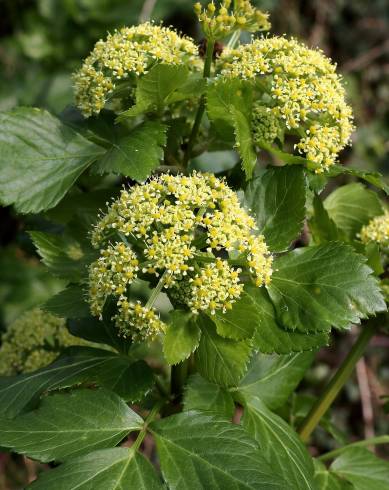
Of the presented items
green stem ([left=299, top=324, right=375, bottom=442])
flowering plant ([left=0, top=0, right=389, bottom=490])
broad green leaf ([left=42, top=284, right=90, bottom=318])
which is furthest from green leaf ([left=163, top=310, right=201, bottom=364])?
green stem ([left=299, top=324, right=375, bottom=442])

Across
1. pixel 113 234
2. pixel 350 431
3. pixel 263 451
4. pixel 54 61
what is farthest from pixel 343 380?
pixel 54 61

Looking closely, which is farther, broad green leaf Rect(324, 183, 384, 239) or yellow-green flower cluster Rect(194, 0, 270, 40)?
broad green leaf Rect(324, 183, 384, 239)

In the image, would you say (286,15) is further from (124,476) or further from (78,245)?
(124,476)

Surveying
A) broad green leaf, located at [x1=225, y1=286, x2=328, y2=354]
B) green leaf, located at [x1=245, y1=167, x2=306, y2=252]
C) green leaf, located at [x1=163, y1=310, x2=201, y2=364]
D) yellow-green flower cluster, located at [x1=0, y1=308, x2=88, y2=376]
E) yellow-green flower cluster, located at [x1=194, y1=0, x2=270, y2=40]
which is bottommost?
yellow-green flower cluster, located at [x1=0, y1=308, x2=88, y2=376]

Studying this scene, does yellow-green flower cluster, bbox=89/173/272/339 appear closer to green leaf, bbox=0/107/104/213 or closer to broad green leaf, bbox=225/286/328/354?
broad green leaf, bbox=225/286/328/354

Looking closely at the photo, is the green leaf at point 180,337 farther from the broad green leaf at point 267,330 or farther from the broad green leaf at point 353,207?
the broad green leaf at point 353,207

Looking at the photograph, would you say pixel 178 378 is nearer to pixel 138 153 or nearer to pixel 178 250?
pixel 178 250

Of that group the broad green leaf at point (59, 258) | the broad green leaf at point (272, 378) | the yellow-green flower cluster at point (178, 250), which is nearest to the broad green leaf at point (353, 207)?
the broad green leaf at point (272, 378)
